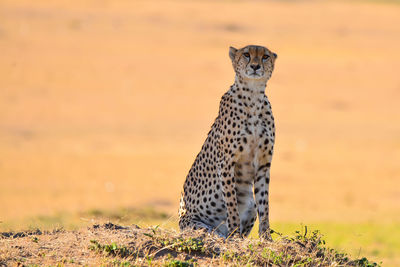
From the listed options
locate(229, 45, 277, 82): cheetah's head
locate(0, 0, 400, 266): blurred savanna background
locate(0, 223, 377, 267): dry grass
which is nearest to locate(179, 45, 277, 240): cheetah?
locate(229, 45, 277, 82): cheetah's head

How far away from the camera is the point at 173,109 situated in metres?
23.5

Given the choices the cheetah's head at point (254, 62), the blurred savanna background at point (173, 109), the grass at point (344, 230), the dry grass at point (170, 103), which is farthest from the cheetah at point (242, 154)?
the dry grass at point (170, 103)

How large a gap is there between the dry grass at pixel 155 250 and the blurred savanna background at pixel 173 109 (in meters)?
4.09

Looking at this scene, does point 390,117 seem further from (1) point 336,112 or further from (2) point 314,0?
(2) point 314,0

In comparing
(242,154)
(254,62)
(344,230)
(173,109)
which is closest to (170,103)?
(173,109)

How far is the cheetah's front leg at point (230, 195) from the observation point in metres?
6.36

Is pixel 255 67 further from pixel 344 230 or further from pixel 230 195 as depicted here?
pixel 344 230

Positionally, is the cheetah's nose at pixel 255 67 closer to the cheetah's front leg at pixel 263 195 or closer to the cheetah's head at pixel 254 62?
the cheetah's head at pixel 254 62

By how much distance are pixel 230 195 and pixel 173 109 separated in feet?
56.5

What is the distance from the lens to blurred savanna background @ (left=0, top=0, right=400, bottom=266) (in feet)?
52.3

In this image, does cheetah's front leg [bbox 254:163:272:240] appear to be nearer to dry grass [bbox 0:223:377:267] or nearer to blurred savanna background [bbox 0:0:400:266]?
dry grass [bbox 0:223:377:267]

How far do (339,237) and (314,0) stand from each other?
106ft

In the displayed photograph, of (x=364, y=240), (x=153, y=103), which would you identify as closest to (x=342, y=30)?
(x=153, y=103)

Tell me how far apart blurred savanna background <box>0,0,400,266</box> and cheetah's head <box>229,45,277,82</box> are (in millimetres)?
3880
